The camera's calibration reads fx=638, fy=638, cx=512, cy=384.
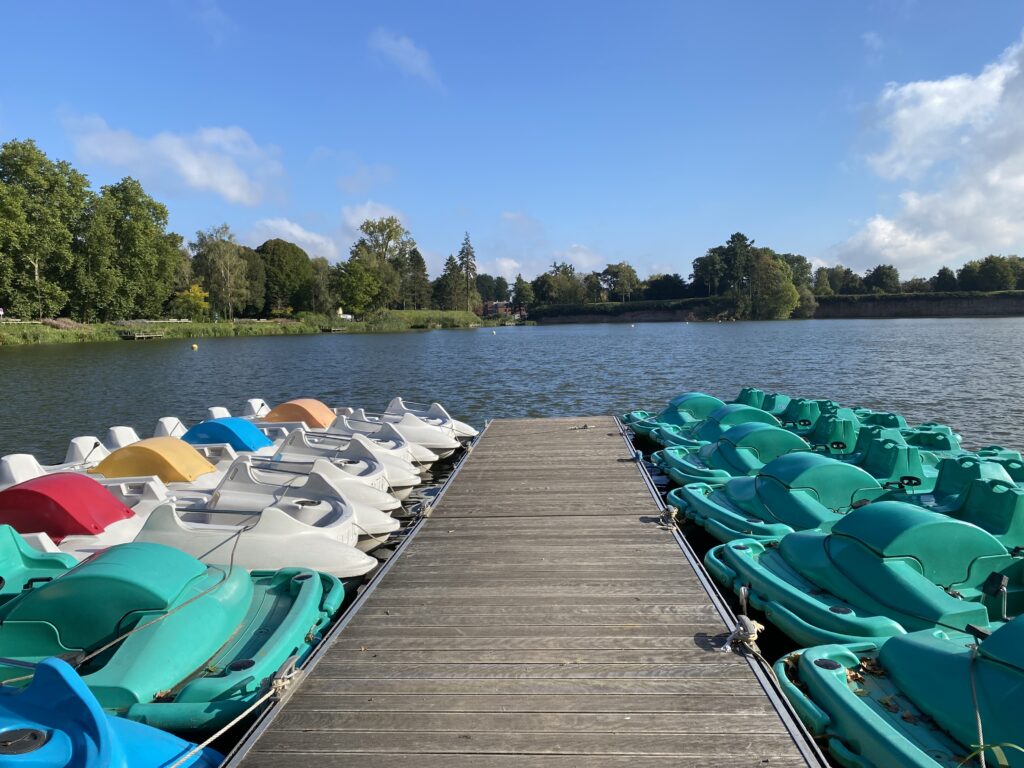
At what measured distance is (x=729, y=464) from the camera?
29.5 feet

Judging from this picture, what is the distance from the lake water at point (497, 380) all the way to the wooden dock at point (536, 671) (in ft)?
43.8

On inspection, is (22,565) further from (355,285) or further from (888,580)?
(355,285)

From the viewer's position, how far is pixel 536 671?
160 inches

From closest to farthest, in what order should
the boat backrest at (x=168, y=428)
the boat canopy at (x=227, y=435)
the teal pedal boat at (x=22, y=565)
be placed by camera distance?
1. the teal pedal boat at (x=22, y=565)
2. the boat canopy at (x=227, y=435)
3. the boat backrest at (x=168, y=428)

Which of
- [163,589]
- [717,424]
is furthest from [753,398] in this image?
[163,589]

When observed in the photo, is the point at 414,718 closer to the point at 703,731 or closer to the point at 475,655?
the point at 475,655

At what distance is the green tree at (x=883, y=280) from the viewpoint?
119 metres

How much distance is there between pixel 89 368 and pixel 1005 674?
37.7 metres

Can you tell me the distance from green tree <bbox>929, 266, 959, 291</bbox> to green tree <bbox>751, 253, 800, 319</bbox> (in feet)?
94.9

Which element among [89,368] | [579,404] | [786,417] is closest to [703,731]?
[786,417]

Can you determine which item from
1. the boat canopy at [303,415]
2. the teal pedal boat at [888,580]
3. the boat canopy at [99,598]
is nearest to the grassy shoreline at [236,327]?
the boat canopy at [303,415]

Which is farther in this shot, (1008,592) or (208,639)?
(1008,592)

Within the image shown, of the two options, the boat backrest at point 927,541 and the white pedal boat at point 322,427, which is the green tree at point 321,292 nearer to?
the white pedal boat at point 322,427

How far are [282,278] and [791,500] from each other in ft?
294
